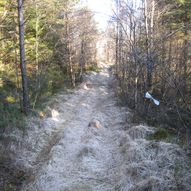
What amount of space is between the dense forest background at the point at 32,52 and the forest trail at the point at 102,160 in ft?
5.85

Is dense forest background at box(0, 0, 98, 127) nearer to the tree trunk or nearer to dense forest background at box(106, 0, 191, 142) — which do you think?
the tree trunk

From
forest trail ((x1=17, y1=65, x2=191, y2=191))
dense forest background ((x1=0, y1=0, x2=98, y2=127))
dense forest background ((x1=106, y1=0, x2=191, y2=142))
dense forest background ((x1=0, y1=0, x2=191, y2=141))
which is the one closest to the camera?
forest trail ((x1=17, y1=65, x2=191, y2=191))

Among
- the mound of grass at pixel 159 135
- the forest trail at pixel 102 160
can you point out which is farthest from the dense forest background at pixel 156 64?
the forest trail at pixel 102 160

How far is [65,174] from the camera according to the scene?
7602mm

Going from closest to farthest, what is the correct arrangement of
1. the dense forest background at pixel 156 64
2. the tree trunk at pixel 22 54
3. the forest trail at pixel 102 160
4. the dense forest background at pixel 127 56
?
1. the forest trail at pixel 102 160
2. the dense forest background at pixel 156 64
3. the dense forest background at pixel 127 56
4. the tree trunk at pixel 22 54

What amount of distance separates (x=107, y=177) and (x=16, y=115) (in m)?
5.41

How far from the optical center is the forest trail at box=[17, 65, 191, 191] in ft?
21.5

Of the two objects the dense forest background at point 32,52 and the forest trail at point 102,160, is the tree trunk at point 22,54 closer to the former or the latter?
the dense forest background at point 32,52

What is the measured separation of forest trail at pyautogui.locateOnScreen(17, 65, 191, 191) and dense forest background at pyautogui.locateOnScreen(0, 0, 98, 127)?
5.85 ft

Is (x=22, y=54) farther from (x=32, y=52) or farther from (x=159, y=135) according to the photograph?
(x=159, y=135)

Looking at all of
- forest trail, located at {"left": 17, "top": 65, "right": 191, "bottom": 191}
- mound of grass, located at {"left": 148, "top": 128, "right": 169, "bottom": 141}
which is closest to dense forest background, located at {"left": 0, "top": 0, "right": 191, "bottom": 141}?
mound of grass, located at {"left": 148, "top": 128, "right": 169, "bottom": 141}

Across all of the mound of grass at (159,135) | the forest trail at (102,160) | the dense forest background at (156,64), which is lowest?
the forest trail at (102,160)

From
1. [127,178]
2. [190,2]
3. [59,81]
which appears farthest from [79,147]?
[190,2]

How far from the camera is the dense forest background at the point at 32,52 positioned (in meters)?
12.2
